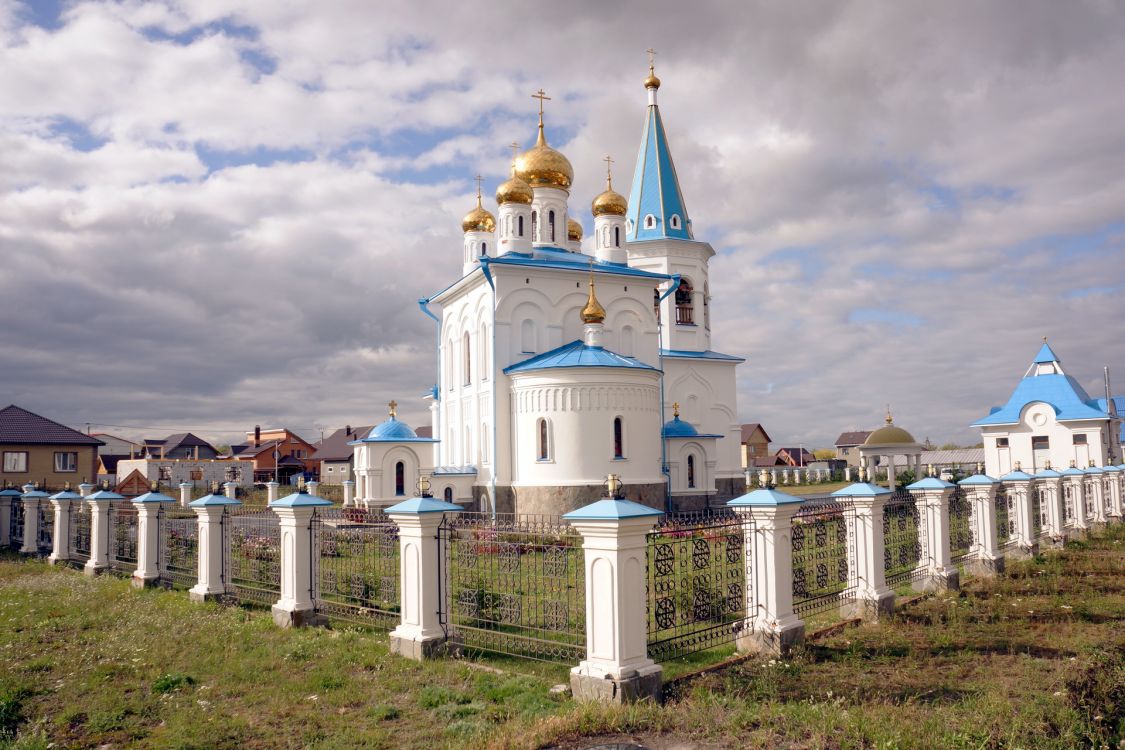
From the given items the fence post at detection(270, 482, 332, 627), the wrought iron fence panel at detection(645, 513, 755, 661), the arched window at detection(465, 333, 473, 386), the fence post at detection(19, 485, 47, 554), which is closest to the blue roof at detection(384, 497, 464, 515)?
the fence post at detection(270, 482, 332, 627)

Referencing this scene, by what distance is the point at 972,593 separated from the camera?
10.6m

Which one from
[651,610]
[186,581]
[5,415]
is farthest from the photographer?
[5,415]

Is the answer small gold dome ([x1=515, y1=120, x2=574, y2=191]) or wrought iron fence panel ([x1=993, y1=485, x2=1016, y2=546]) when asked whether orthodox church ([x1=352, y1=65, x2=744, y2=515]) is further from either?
wrought iron fence panel ([x1=993, y1=485, x2=1016, y2=546])

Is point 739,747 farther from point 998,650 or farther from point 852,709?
point 998,650

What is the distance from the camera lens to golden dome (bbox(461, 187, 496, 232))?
2656cm

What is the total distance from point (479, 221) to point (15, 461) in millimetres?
16308

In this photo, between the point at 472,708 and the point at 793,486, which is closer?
the point at 472,708

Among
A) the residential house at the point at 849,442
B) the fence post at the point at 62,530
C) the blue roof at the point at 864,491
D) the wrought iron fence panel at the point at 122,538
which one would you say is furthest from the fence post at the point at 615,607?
the residential house at the point at 849,442

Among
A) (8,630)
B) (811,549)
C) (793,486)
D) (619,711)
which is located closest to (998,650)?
(811,549)

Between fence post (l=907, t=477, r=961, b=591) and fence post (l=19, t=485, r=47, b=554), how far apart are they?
51.8 ft

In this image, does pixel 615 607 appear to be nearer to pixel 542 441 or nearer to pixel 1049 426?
pixel 542 441

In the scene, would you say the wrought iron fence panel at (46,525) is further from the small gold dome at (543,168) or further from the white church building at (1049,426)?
the white church building at (1049,426)

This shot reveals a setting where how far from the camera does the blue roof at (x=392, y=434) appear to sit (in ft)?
80.2

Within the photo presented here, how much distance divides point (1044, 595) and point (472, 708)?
7810mm
